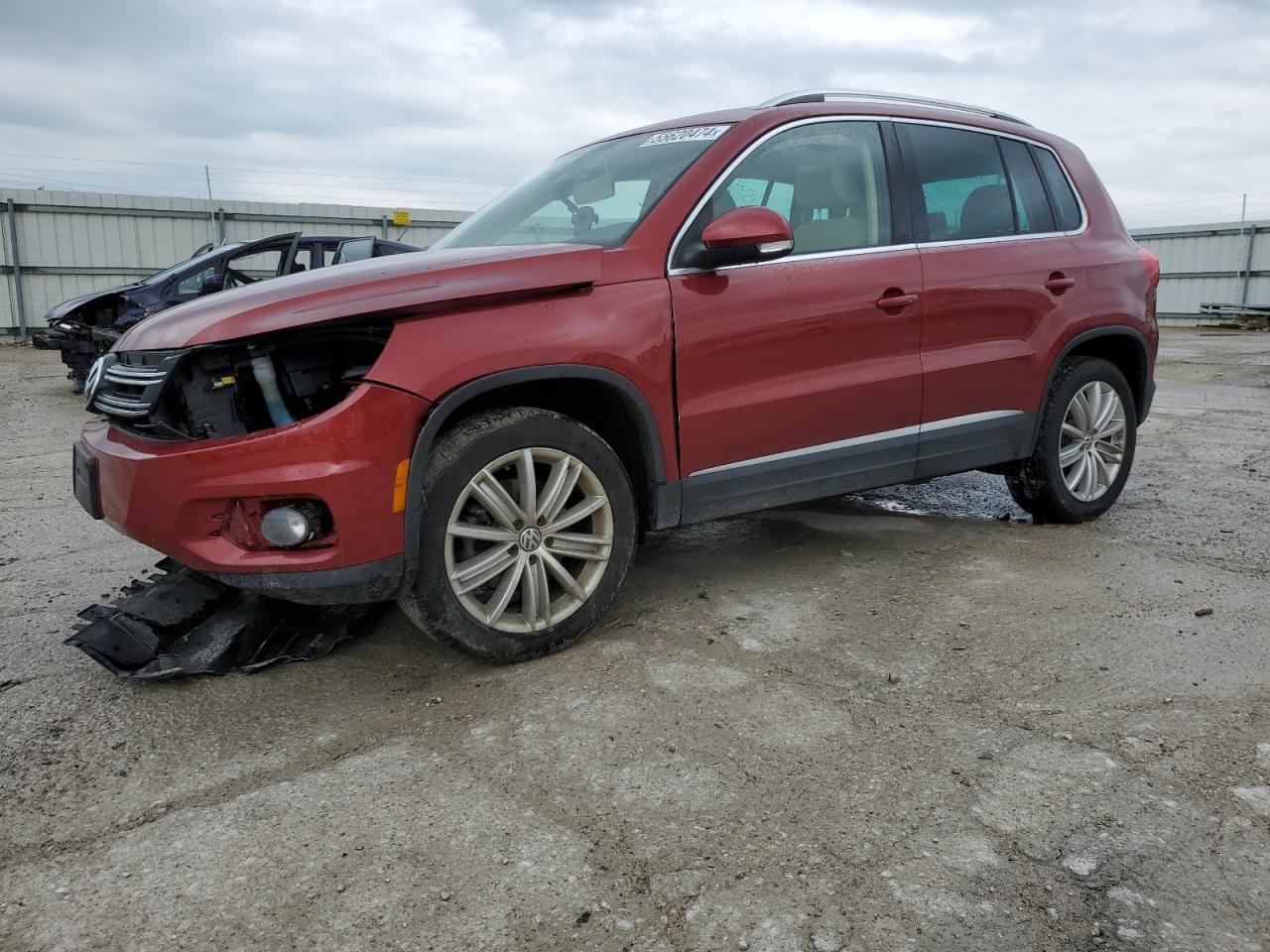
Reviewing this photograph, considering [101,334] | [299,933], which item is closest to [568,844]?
[299,933]

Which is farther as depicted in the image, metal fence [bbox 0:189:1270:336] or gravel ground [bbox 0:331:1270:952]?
metal fence [bbox 0:189:1270:336]

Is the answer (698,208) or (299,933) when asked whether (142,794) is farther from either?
(698,208)

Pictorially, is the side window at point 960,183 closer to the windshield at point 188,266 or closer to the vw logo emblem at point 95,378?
the vw logo emblem at point 95,378

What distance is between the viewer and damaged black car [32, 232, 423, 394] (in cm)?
967

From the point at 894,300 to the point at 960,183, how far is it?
0.78 metres

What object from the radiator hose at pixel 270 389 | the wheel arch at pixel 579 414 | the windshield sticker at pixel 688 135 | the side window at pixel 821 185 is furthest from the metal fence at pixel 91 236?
the radiator hose at pixel 270 389

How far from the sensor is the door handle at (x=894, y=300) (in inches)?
152

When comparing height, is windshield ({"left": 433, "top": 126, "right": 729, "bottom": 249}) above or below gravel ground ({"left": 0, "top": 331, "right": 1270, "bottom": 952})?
above

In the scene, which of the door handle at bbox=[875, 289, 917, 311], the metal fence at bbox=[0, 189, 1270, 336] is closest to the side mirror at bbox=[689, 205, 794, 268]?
the door handle at bbox=[875, 289, 917, 311]

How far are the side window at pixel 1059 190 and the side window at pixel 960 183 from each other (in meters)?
0.29

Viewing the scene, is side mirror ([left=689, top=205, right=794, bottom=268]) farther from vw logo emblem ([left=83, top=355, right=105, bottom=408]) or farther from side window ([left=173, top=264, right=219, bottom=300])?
side window ([left=173, top=264, right=219, bottom=300])

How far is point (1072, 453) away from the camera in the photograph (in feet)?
15.6

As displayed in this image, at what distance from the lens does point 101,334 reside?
9.45 metres

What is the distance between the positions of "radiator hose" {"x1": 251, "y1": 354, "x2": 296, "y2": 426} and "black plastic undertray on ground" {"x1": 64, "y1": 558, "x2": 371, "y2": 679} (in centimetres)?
60
